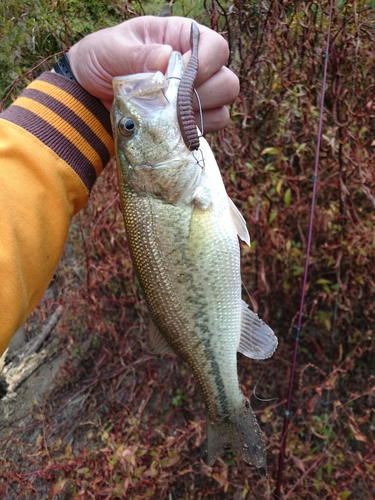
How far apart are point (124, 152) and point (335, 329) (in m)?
2.24

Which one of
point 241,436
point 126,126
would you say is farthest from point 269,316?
point 126,126

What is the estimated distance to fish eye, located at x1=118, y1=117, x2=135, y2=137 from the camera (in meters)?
1.38

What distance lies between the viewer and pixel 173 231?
54.9 inches

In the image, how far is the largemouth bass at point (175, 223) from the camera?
1.38m

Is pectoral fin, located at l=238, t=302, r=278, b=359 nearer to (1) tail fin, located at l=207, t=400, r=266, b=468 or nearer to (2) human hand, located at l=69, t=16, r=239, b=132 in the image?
(1) tail fin, located at l=207, t=400, r=266, b=468

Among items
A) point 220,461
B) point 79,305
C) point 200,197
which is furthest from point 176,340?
point 79,305

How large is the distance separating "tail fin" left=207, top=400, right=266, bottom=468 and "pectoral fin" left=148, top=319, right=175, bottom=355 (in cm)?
37

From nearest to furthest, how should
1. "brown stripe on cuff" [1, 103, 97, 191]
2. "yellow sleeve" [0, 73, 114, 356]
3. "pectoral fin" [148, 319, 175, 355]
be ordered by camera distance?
"yellow sleeve" [0, 73, 114, 356], "brown stripe on cuff" [1, 103, 97, 191], "pectoral fin" [148, 319, 175, 355]

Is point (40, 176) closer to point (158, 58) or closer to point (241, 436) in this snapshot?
point (158, 58)

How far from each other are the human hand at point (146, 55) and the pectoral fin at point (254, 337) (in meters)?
0.89

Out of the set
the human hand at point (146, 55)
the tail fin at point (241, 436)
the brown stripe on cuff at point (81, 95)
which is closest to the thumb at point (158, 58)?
the human hand at point (146, 55)

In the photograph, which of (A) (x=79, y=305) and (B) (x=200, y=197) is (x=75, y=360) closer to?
(A) (x=79, y=305)

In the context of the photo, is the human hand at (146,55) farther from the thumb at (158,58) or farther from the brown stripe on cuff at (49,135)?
the brown stripe on cuff at (49,135)

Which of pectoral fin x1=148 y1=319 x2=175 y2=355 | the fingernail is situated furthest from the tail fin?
the fingernail
